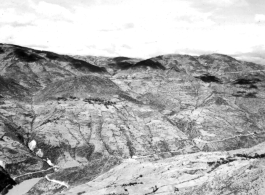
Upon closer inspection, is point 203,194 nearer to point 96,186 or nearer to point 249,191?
point 249,191

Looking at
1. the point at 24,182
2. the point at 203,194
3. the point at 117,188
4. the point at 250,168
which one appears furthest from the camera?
the point at 24,182

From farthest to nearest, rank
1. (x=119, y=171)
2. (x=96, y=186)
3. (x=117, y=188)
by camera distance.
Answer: (x=119, y=171) < (x=96, y=186) < (x=117, y=188)

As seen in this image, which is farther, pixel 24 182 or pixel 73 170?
pixel 24 182

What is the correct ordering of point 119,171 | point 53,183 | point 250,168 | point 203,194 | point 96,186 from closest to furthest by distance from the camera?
point 203,194, point 250,168, point 96,186, point 119,171, point 53,183

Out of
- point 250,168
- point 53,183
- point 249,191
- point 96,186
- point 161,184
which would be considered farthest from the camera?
point 53,183

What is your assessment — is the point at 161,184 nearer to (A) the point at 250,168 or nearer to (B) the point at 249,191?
(A) the point at 250,168

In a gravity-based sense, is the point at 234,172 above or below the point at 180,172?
above

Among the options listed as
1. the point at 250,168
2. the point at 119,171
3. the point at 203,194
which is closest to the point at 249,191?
the point at 203,194

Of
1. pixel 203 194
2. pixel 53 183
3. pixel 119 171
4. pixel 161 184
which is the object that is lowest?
→ pixel 53 183

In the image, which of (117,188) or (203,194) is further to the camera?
(117,188)

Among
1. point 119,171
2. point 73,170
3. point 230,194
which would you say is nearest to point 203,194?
point 230,194
